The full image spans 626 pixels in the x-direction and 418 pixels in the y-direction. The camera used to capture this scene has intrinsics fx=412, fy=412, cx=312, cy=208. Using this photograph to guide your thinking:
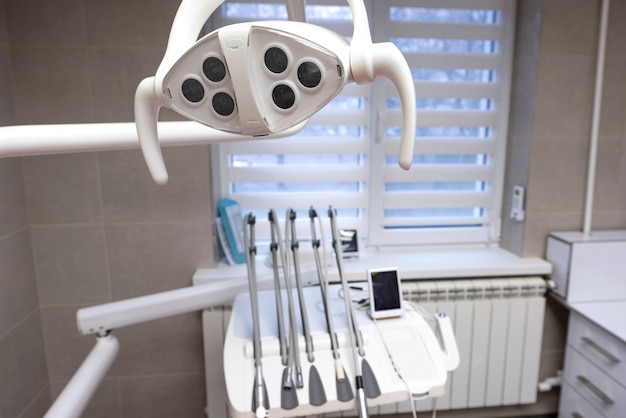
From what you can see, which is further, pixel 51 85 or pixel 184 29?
pixel 51 85

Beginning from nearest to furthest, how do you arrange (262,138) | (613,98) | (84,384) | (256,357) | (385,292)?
1. (262,138)
2. (84,384)
3. (256,357)
4. (385,292)
5. (613,98)

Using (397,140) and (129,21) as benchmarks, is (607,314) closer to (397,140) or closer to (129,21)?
(397,140)

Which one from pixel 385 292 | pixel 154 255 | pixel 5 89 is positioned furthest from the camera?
pixel 154 255

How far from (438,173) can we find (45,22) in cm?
174

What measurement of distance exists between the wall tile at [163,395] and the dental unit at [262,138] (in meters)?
0.77

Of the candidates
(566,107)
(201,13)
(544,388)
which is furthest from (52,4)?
(544,388)

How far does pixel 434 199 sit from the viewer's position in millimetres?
2018

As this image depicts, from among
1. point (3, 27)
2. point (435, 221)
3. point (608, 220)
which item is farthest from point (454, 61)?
point (3, 27)

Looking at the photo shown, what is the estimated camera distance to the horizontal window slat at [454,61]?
188 centimetres

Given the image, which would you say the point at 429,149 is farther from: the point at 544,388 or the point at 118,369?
the point at 118,369

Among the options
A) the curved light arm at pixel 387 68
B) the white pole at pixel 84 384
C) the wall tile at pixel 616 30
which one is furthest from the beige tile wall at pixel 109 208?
the wall tile at pixel 616 30

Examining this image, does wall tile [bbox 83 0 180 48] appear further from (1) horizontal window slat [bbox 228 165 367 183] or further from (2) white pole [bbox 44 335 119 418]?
(2) white pole [bbox 44 335 119 418]

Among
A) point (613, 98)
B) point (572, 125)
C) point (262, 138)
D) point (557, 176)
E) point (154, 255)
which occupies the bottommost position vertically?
point (154, 255)

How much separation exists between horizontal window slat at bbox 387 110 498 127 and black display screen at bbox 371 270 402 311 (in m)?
0.92
